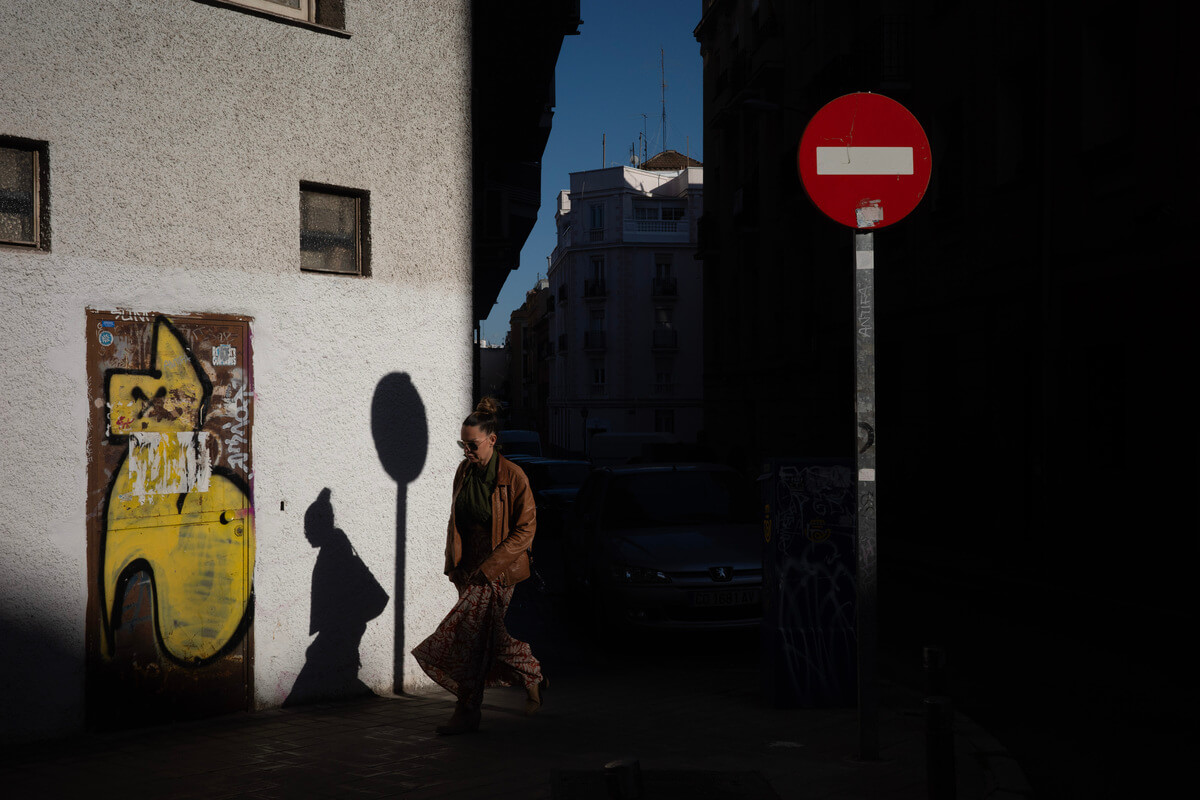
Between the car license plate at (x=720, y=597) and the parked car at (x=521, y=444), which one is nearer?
the car license plate at (x=720, y=597)

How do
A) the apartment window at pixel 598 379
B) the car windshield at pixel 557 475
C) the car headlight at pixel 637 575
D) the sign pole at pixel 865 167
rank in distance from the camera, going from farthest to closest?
the apartment window at pixel 598 379, the car windshield at pixel 557 475, the car headlight at pixel 637 575, the sign pole at pixel 865 167

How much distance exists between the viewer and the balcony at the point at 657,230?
69.8 metres

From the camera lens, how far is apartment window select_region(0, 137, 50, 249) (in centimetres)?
579

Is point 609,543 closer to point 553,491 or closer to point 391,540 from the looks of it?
point 391,540

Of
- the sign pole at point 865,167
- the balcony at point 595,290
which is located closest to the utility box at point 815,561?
the sign pole at point 865,167

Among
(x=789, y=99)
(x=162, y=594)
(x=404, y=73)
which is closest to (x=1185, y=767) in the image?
(x=162, y=594)

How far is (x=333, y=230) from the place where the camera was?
7.02 m

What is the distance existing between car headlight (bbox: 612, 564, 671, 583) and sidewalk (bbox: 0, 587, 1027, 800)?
1589mm

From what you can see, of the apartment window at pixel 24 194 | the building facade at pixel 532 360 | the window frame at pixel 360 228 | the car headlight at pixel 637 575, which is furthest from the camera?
the building facade at pixel 532 360

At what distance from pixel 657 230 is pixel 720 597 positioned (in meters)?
62.6

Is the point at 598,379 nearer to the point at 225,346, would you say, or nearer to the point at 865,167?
the point at 225,346

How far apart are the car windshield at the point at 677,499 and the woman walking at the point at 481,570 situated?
375cm

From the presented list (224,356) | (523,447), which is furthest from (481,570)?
(523,447)

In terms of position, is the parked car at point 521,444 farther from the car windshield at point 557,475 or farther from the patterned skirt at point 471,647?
the patterned skirt at point 471,647
